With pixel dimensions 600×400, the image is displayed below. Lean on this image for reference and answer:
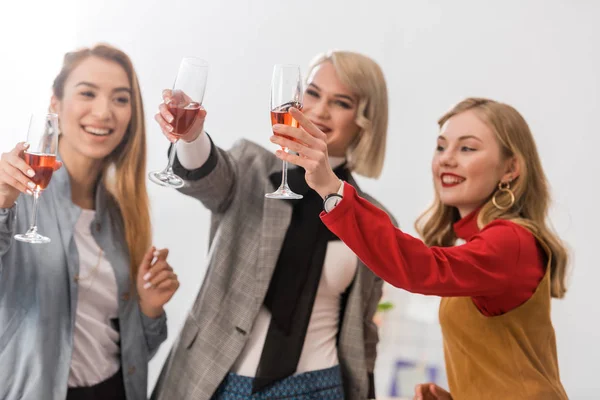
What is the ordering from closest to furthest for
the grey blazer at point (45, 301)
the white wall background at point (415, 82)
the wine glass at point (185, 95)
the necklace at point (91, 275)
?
the wine glass at point (185, 95)
the grey blazer at point (45, 301)
the necklace at point (91, 275)
the white wall background at point (415, 82)

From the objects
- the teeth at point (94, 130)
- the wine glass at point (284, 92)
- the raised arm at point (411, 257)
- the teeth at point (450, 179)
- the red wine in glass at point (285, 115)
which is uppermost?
the wine glass at point (284, 92)

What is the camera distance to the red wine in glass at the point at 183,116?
166 cm

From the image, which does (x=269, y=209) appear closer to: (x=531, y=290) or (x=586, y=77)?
(x=531, y=290)

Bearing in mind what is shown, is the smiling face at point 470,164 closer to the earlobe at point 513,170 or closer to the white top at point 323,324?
the earlobe at point 513,170

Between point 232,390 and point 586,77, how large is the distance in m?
2.68

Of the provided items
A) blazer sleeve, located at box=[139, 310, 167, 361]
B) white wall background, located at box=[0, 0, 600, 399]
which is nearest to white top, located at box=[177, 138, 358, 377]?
blazer sleeve, located at box=[139, 310, 167, 361]

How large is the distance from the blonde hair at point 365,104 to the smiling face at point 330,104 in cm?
2

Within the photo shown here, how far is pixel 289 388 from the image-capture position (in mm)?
2189

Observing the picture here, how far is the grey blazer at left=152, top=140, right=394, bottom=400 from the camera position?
218 cm

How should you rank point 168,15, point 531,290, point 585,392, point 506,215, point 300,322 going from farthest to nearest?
point 585,392 < point 168,15 < point 300,322 < point 506,215 < point 531,290

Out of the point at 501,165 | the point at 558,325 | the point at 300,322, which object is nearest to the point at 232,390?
the point at 300,322

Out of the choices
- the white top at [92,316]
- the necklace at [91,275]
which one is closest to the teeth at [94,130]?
the white top at [92,316]

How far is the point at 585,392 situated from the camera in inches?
145

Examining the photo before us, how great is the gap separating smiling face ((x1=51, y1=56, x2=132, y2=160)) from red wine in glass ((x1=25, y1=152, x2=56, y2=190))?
397 mm
